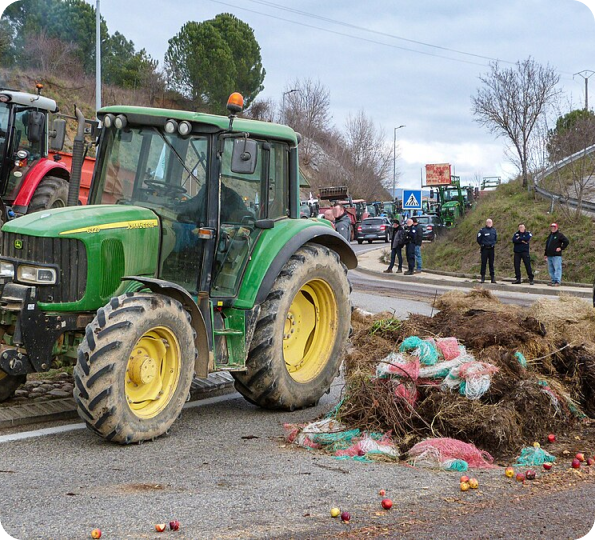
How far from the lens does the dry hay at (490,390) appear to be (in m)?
6.55

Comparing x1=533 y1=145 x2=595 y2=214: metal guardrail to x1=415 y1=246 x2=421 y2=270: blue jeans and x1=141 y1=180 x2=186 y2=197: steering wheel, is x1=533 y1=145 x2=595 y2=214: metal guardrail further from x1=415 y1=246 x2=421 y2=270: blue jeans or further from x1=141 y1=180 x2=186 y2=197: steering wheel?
x1=141 y1=180 x2=186 y2=197: steering wheel

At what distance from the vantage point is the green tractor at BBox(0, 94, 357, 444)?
21.0 feet

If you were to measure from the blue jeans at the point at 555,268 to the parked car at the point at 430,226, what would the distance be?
14.4 m

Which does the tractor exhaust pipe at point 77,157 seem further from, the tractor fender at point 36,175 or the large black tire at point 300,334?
the tractor fender at point 36,175

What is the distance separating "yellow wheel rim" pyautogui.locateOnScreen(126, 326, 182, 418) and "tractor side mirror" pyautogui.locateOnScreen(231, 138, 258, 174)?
150cm

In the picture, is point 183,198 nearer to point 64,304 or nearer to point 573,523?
point 64,304

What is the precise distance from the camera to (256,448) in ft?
21.5

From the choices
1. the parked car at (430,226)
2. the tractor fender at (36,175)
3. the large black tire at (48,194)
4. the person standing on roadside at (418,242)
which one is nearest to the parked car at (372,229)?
the parked car at (430,226)


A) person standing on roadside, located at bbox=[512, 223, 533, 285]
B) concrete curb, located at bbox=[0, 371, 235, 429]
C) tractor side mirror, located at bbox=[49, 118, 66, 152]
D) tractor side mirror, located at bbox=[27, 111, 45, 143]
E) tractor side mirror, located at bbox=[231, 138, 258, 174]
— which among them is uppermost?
tractor side mirror, located at bbox=[27, 111, 45, 143]

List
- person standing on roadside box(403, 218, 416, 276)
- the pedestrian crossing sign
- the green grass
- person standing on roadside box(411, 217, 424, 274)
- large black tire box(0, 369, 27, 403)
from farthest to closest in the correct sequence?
the pedestrian crossing sign
person standing on roadside box(411, 217, 424, 274)
person standing on roadside box(403, 218, 416, 276)
the green grass
large black tire box(0, 369, 27, 403)

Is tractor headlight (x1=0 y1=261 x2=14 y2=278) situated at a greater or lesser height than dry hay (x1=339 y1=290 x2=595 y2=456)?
greater

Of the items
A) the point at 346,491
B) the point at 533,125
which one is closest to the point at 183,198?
the point at 346,491

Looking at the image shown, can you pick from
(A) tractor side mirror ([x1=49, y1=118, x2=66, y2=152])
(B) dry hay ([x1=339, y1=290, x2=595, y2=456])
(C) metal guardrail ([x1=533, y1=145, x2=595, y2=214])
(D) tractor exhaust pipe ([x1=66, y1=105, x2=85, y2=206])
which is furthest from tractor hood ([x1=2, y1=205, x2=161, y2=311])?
(C) metal guardrail ([x1=533, y1=145, x2=595, y2=214])

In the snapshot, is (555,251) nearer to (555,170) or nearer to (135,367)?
(555,170)
